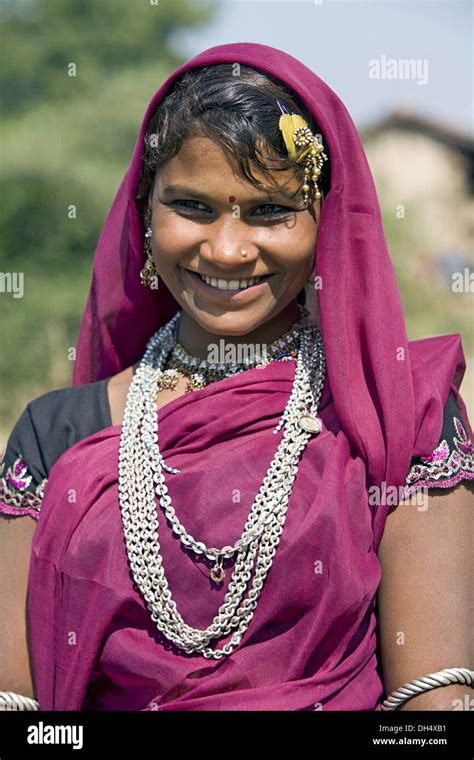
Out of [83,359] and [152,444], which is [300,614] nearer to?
[152,444]

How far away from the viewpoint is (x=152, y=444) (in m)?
1.99

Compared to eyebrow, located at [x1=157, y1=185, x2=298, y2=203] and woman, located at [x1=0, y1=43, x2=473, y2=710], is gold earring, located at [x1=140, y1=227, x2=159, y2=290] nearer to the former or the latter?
woman, located at [x1=0, y1=43, x2=473, y2=710]

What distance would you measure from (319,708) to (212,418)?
61 cm

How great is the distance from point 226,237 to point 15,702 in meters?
1.08

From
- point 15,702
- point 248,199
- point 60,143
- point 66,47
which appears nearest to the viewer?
point 248,199

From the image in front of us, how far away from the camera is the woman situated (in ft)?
6.07

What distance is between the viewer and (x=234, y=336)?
2068mm

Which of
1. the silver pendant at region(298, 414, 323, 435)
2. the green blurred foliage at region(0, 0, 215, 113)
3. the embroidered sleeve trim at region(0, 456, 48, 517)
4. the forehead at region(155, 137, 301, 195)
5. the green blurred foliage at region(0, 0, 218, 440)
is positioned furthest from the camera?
the green blurred foliage at region(0, 0, 215, 113)

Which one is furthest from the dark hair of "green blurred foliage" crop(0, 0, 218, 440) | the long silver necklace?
"green blurred foliage" crop(0, 0, 218, 440)

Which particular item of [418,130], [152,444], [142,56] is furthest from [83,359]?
[418,130]

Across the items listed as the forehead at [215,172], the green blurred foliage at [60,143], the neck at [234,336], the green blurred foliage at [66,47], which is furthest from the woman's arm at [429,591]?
the green blurred foliage at [66,47]

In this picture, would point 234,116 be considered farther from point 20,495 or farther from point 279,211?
point 20,495

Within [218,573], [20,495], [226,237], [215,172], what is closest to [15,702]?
[20,495]

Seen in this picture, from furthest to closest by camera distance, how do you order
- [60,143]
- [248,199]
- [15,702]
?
[60,143] → [15,702] → [248,199]
